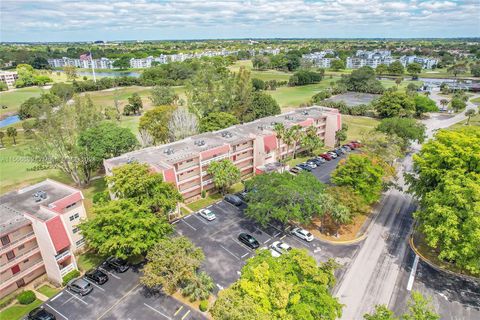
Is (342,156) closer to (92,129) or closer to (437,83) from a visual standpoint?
(92,129)

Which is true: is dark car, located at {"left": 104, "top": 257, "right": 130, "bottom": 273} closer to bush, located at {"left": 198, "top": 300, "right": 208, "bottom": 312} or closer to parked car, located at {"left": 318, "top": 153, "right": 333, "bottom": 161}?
bush, located at {"left": 198, "top": 300, "right": 208, "bottom": 312}

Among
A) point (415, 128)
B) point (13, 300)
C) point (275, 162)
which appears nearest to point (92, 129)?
point (13, 300)

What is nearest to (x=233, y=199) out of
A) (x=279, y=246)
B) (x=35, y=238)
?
(x=279, y=246)

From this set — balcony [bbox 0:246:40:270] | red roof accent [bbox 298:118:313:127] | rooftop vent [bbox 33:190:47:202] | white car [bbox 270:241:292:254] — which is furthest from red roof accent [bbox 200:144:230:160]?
balcony [bbox 0:246:40:270]

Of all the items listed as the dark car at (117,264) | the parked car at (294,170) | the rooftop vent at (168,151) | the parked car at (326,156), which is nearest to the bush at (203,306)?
the dark car at (117,264)

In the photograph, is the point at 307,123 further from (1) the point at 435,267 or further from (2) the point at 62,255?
(2) the point at 62,255

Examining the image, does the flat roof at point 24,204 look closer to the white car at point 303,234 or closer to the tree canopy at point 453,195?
the white car at point 303,234
